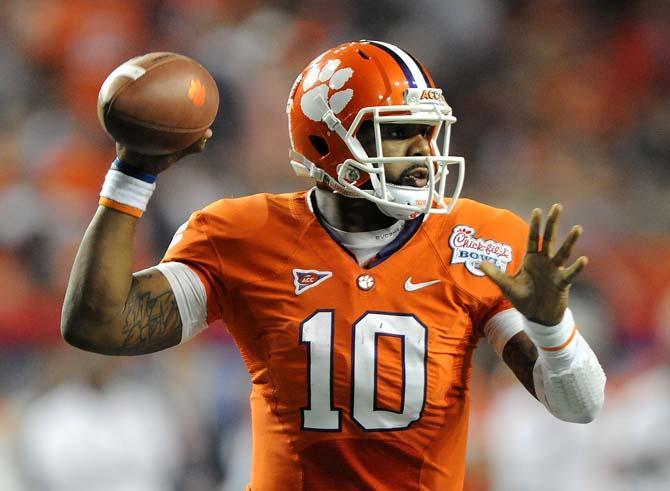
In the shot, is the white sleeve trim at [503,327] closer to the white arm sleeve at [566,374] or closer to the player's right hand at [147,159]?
the white arm sleeve at [566,374]

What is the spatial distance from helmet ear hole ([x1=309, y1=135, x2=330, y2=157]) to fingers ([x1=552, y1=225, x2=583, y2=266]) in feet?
1.92

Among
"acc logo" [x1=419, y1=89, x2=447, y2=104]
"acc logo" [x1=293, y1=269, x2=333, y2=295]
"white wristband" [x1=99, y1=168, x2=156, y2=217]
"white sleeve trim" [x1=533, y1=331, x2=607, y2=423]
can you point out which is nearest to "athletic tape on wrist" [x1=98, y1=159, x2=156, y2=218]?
"white wristband" [x1=99, y1=168, x2=156, y2=217]

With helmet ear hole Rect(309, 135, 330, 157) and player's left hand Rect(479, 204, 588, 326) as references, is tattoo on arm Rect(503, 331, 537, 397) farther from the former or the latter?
helmet ear hole Rect(309, 135, 330, 157)

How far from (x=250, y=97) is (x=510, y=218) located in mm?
2709

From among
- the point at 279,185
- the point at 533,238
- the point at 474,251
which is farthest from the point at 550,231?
the point at 279,185

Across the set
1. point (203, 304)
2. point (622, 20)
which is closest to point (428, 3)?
point (622, 20)

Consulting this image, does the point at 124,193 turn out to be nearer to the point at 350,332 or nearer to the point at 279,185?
the point at 350,332

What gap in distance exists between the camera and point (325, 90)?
2188 millimetres

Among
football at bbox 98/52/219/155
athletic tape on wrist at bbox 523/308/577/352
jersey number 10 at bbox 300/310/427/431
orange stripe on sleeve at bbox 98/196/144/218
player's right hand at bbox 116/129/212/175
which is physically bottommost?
jersey number 10 at bbox 300/310/427/431

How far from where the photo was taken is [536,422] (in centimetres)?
393

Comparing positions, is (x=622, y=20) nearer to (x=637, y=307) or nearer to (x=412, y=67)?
(x=637, y=307)

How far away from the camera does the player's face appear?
6.84 ft

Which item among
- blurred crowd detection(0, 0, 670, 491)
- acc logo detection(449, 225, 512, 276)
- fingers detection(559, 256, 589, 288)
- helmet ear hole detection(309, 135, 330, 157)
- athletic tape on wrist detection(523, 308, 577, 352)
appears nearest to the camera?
fingers detection(559, 256, 589, 288)

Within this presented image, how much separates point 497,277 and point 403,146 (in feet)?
1.37
